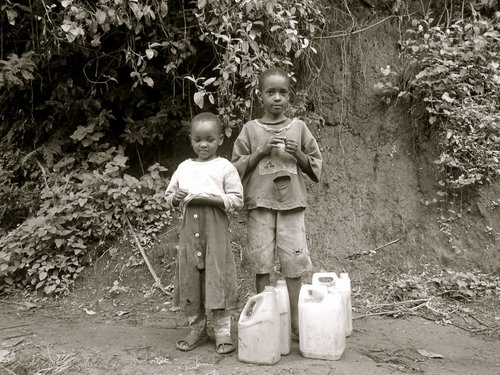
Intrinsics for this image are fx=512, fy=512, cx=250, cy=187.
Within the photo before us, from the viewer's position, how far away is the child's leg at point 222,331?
324cm

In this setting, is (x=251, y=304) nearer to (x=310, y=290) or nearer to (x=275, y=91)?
(x=310, y=290)

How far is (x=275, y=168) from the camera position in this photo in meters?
3.40

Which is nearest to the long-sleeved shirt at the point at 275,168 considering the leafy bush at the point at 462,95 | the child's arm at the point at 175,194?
the child's arm at the point at 175,194

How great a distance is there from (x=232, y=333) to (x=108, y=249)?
5.99 ft

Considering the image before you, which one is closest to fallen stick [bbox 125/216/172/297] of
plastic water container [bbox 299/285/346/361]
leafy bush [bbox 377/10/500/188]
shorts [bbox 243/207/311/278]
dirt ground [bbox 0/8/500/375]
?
dirt ground [bbox 0/8/500/375]

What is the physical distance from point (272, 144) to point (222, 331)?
4.07 feet

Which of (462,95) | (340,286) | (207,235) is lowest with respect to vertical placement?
(340,286)

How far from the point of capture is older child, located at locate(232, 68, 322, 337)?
337 centimetres

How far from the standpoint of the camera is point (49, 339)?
3.64 meters

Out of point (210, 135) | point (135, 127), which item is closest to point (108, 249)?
point (135, 127)

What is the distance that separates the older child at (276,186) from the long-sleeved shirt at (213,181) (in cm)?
16

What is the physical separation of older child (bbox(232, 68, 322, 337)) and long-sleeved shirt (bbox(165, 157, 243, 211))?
0.16 metres

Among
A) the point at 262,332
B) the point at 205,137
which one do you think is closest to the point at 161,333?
the point at 262,332

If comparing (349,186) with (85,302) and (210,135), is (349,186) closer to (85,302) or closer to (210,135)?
(210,135)
